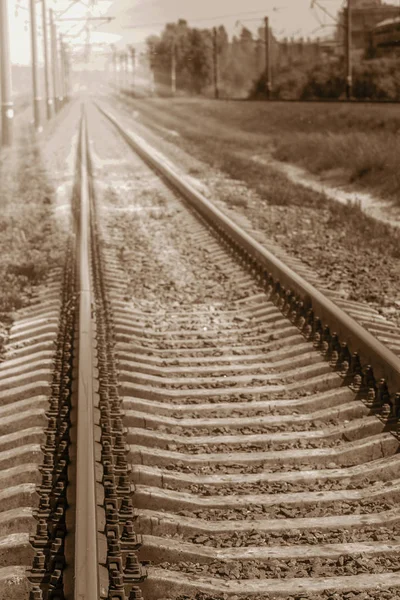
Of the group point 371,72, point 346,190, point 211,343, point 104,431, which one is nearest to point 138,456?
point 104,431

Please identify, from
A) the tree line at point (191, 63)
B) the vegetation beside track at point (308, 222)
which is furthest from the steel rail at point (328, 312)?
the tree line at point (191, 63)

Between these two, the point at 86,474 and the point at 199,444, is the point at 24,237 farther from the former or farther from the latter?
the point at 86,474

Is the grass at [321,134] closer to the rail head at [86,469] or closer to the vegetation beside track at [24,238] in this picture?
the vegetation beside track at [24,238]

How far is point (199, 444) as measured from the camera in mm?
5703

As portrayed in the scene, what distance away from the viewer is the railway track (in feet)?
13.8

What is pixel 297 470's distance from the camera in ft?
17.3

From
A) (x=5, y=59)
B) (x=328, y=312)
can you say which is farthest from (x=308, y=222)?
(x=5, y=59)

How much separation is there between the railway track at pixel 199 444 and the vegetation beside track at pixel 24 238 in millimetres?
563

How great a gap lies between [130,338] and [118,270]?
3102 mm

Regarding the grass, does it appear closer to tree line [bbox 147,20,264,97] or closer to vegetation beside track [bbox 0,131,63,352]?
vegetation beside track [bbox 0,131,63,352]

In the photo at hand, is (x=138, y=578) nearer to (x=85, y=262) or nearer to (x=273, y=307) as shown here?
(x=273, y=307)

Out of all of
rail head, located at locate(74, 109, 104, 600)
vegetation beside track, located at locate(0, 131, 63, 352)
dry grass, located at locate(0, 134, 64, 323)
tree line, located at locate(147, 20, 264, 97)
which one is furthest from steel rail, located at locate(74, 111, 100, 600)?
tree line, located at locate(147, 20, 264, 97)

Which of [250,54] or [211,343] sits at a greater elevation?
[250,54]

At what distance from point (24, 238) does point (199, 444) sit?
8185 mm
